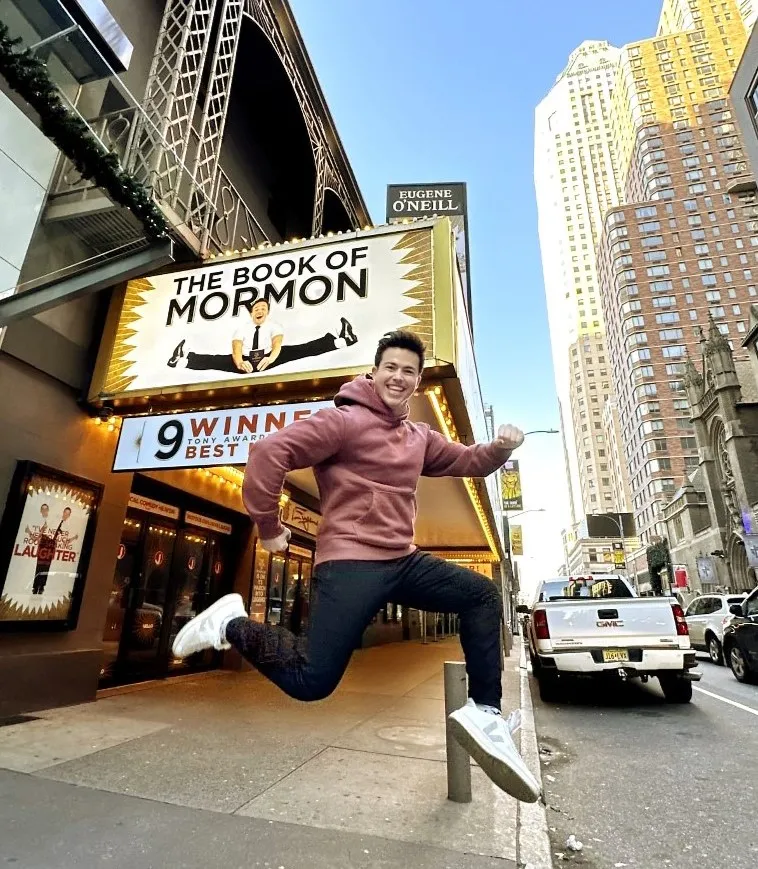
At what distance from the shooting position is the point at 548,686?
25.8 feet

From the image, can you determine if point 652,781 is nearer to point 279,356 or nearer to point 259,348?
point 279,356

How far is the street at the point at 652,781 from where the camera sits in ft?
9.55

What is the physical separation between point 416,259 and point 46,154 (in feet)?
14.7

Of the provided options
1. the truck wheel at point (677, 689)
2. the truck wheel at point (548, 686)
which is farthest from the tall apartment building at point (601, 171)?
the truck wheel at point (548, 686)

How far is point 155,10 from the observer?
797cm

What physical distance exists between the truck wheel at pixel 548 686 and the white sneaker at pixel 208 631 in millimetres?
6597

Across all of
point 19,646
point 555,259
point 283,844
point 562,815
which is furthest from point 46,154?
point 555,259

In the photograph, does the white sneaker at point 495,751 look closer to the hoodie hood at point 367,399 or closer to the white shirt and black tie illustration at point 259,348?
the hoodie hood at point 367,399

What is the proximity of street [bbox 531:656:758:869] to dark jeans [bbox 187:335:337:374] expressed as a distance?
482 centimetres

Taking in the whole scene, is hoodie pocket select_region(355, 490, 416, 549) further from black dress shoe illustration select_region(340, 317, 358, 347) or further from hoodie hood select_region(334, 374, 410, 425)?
black dress shoe illustration select_region(340, 317, 358, 347)

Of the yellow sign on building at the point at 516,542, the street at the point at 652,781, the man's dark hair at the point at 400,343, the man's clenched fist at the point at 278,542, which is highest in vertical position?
the yellow sign on building at the point at 516,542

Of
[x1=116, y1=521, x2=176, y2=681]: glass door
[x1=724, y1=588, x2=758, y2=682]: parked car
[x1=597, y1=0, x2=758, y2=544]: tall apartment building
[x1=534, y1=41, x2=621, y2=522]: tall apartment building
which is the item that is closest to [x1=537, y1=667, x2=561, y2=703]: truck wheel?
[x1=724, y1=588, x2=758, y2=682]: parked car

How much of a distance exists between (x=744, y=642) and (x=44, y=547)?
38.7 feet

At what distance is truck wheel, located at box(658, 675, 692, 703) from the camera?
7355 millimetres
